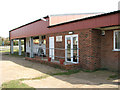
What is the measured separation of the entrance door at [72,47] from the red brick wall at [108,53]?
5.64ft

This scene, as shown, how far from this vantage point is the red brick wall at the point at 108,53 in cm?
718

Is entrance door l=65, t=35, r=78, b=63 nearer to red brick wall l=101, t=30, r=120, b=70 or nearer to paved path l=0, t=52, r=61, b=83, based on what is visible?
paved path l=0, t=52, r=61, b=83

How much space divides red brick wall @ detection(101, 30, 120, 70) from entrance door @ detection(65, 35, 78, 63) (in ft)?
5.64

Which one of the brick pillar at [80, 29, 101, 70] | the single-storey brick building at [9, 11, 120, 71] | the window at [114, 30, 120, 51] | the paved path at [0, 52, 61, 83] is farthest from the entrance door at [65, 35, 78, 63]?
the window at [114, 30, 120, 51]

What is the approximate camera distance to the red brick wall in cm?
718

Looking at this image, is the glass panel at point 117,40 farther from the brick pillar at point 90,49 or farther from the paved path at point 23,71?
Answer: the paved path at point 23,71

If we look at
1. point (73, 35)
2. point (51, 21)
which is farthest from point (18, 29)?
point (73, 35)

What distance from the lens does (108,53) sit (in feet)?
24.7

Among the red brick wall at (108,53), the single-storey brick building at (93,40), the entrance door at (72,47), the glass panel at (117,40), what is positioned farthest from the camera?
the entrance door at (72,47)

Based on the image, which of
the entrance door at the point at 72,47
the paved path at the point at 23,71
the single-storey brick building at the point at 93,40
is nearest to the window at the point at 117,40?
the single-storey brick building at the point at 93,40

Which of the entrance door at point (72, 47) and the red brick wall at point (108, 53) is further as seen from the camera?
→ the entrance door at point (72, 47)

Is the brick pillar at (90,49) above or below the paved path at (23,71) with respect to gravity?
above

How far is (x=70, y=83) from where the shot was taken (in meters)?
5.27

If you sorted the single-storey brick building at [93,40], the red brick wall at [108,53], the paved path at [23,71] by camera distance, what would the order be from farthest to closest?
the red brick wall at [108,53] → the single-storey brick building at [93,40] → the paved path at [23,71]
